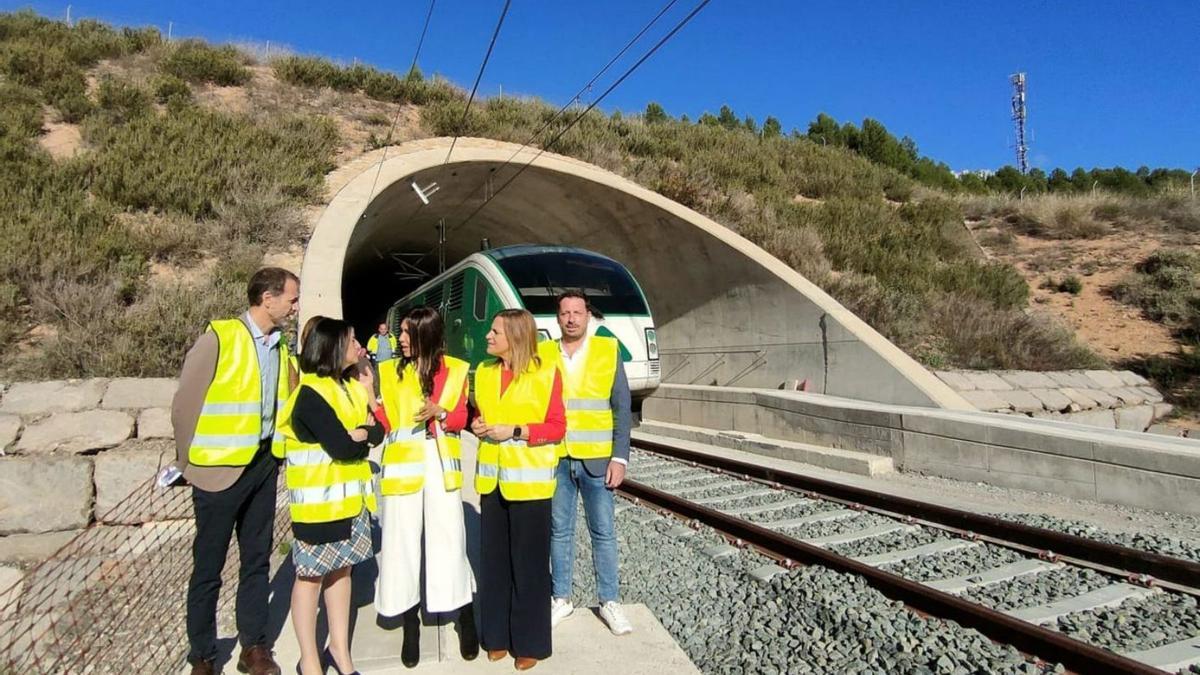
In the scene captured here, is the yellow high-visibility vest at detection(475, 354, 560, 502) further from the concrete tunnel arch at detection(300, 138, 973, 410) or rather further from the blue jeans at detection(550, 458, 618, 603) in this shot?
the concrete tunnel arch at detection(300, 138, 973, 410)

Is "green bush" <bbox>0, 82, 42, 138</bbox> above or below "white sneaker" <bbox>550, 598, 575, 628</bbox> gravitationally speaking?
above

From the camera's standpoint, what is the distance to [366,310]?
2922cm

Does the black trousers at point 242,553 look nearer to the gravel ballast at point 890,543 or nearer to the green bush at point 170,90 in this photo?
the gravel ballast at point 890,543

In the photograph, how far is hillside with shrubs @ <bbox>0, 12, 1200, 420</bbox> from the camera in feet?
26.0

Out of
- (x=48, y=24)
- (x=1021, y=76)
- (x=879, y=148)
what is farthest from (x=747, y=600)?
(x=1021, y=76)

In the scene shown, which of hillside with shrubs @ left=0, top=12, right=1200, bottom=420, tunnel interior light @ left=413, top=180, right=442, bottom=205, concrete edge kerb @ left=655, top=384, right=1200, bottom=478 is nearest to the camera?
concrete edge kerb @ left=655, top=384, right=1200, bottom=478

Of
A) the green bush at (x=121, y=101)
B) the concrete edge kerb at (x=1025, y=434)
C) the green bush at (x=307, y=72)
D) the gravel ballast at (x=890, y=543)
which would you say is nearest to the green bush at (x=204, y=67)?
the green bush at (x=307, y=72)

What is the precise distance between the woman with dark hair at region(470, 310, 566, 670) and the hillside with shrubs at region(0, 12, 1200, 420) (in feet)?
17.8

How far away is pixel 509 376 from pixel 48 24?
20536mm

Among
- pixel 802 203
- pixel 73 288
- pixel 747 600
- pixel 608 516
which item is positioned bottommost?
pixel 747 600

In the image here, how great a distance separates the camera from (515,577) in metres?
3.29

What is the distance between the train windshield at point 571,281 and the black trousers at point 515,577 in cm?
707

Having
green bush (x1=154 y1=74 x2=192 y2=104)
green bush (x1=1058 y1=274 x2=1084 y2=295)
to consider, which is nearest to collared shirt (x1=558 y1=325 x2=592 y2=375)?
green bush (x1=154 y1=74 x2=192 y2=104)

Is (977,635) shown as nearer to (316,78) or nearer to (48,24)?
(316,78)
